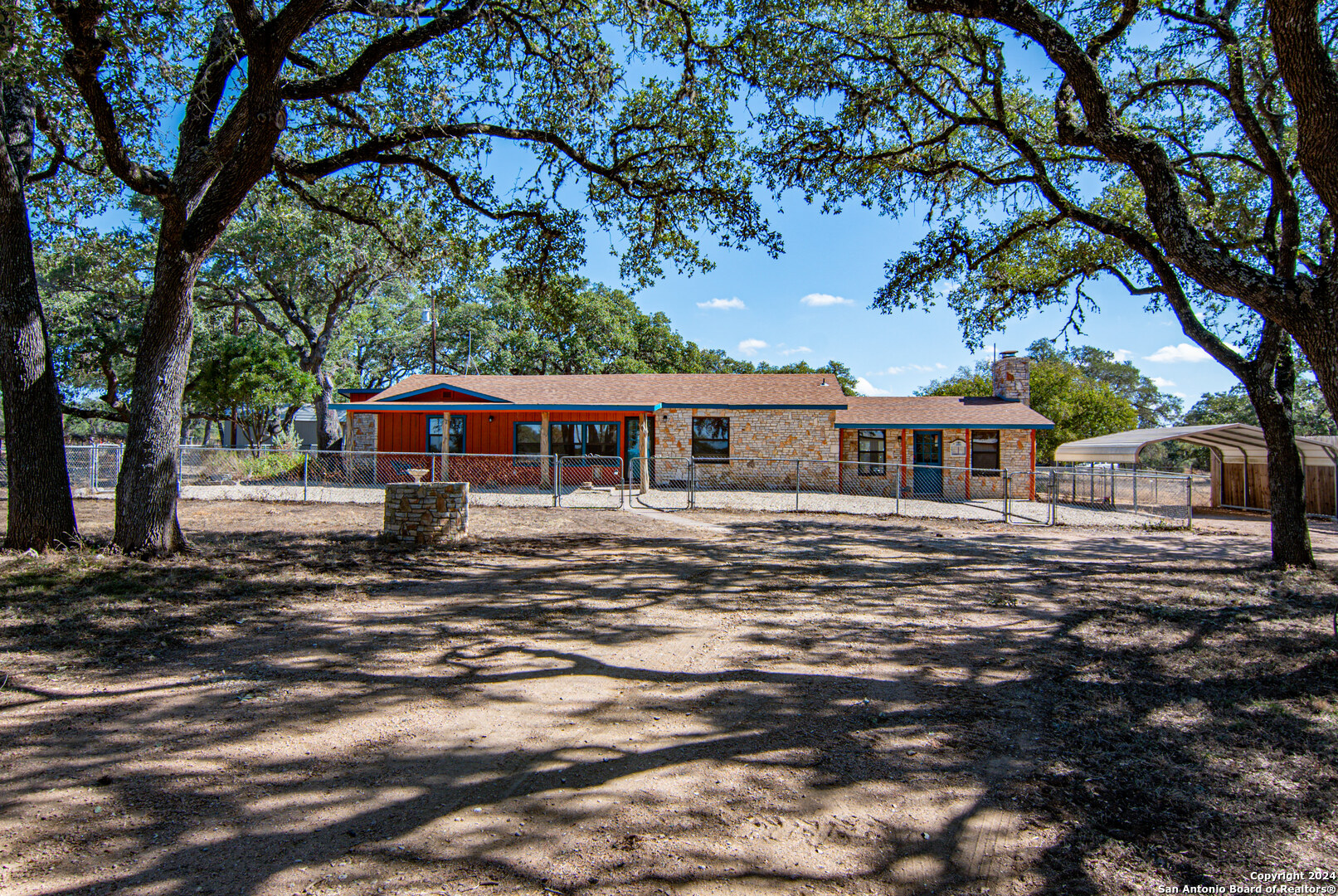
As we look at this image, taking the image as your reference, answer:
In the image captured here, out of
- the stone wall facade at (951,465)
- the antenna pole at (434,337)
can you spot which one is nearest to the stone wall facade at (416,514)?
Answer: the stone wall facade at (951,465)

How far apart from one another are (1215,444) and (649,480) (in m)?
18.3

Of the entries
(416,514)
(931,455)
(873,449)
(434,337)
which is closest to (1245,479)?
(931,455)

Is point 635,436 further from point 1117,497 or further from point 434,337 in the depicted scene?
point 1117,497

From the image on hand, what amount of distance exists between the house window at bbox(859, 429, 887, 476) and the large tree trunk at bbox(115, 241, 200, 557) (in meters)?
18.8

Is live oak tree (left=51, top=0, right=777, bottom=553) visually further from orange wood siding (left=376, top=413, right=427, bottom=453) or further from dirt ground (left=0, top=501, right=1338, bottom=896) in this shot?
orange wood siding (left=376, top=413, right=427, bottom=453)

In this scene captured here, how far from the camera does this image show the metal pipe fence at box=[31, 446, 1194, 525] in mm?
17672

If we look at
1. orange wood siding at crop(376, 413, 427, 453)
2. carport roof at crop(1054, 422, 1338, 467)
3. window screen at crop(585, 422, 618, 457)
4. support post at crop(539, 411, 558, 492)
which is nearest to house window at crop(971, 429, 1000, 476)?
carport roof at crop(1054, 422, 1338, 467)

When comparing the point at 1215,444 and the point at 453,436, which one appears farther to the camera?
the point at 453,436

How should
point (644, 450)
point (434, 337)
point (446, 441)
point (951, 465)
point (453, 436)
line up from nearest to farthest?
point (644, 450), point (446, 441), point (951, 465), point (453, 436), point (434, 337)

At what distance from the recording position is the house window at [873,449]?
21.5 m

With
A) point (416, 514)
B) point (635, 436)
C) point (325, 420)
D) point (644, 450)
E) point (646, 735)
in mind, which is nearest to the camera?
point (646, 735)

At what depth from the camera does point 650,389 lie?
22.3 m

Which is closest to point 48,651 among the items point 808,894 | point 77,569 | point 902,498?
point 77,569

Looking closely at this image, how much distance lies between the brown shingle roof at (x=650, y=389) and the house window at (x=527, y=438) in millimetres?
1086
